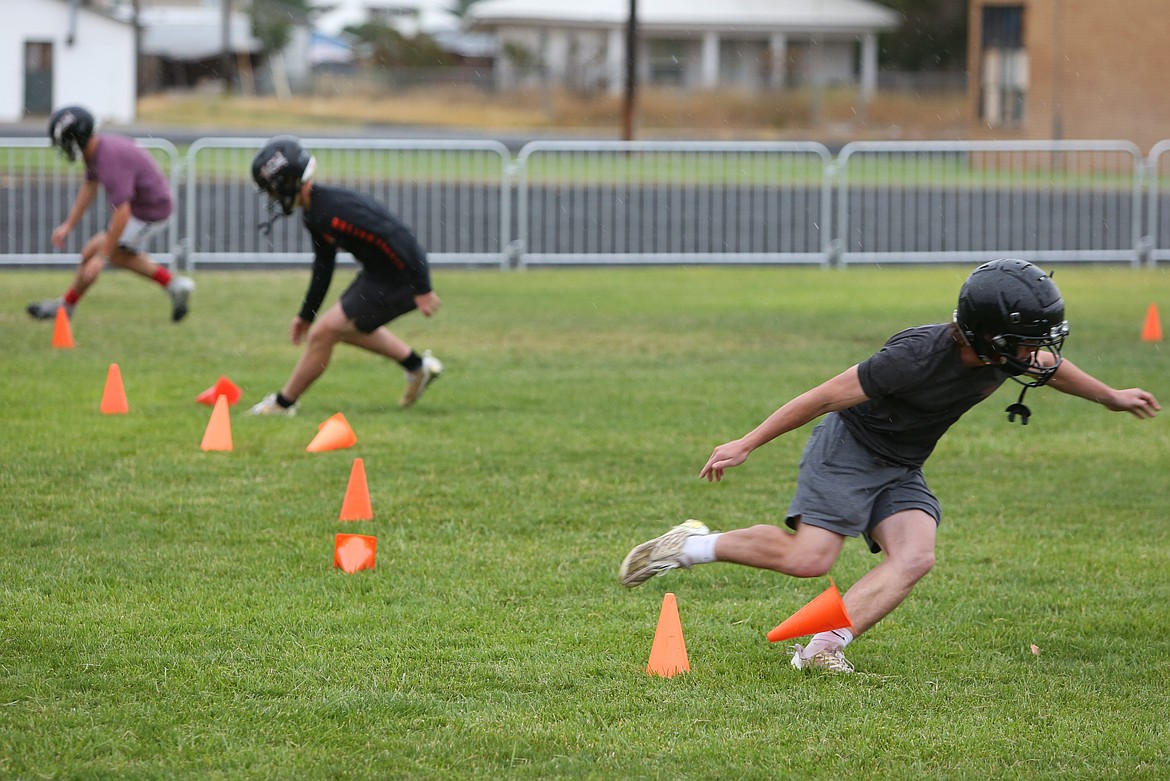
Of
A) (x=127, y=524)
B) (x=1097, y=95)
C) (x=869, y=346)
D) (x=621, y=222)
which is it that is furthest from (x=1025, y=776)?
(x=1097, y=95)

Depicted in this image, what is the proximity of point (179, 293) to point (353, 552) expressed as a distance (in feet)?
25.5

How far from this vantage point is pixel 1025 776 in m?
4.43

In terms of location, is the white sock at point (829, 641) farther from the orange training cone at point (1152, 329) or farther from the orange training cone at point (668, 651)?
the orange training cone at point (1152, 329)

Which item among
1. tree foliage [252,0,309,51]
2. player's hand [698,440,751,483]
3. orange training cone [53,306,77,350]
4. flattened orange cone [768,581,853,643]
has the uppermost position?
tree foliage [252,0,309,51]

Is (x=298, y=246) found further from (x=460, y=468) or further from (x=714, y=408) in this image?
(x=460, y=468)

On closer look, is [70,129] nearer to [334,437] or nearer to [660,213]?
[334,437]

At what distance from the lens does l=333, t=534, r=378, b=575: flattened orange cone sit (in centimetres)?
637

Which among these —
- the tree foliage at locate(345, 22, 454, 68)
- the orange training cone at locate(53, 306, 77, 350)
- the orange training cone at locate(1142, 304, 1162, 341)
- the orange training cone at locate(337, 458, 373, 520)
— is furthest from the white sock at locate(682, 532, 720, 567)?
the tree foliage at locate(345, 22, 454, 68)

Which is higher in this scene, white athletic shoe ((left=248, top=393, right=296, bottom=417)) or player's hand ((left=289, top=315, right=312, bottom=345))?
player's hand ((left=289, top=315, right=312, bottom=345))

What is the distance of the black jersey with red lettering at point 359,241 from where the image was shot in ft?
30.2

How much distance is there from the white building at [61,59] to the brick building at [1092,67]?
25.0m

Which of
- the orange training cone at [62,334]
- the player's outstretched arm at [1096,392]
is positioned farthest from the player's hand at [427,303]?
the player's outstretched arm at [1096,392]

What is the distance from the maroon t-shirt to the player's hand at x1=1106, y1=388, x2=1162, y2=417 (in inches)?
359

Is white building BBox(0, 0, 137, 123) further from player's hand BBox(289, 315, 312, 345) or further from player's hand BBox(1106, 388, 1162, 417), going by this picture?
player's hand BBox(1106, 388, 1162, 417)
